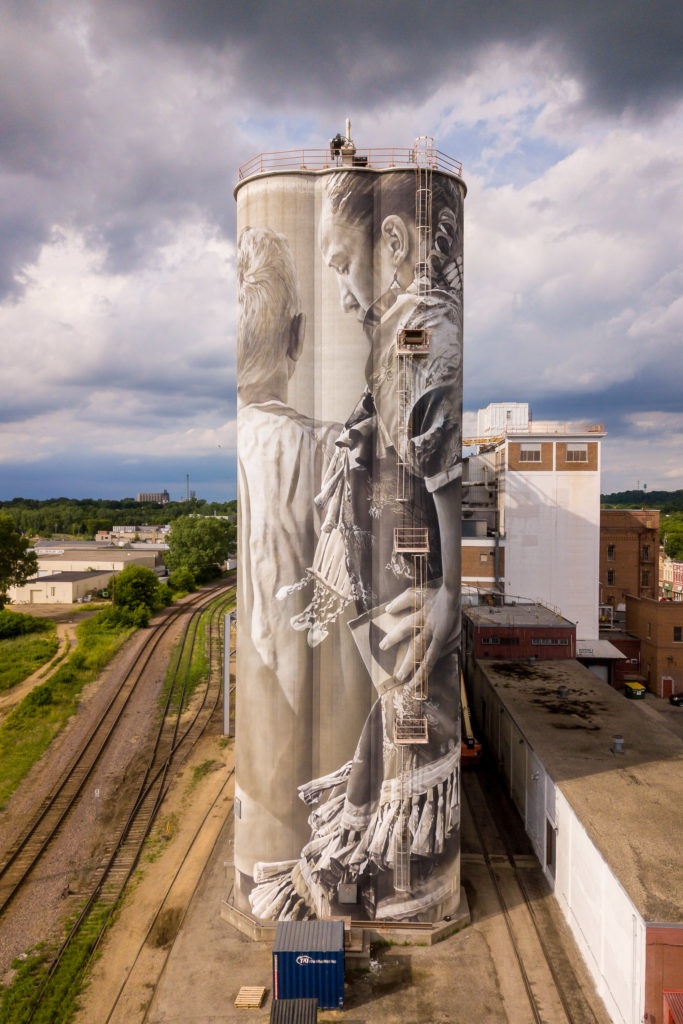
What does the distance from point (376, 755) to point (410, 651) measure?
11.6 ft

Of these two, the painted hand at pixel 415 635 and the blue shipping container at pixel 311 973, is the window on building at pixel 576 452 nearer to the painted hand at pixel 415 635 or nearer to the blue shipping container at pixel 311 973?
the painted hand at pixel 415 635

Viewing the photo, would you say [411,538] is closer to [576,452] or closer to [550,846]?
[550,846]

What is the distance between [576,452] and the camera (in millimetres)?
54562

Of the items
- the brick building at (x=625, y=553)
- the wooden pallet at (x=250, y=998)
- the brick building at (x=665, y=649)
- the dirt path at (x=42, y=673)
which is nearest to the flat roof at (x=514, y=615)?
the brick building at (x=665, y=649)

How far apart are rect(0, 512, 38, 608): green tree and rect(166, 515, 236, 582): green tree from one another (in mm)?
26706

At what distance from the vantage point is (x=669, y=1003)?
1571 centimetres

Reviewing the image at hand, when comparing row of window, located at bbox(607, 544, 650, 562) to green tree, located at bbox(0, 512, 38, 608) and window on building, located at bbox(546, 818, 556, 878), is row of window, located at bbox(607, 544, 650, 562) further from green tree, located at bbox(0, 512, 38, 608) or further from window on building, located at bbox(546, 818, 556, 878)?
green tree, located at bbox(0, 512, 38, 608)

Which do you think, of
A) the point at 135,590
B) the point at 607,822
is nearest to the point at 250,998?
the point at 607,822

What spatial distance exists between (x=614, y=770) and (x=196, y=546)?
7674 cm

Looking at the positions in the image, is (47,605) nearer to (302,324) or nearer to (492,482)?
(492,482)

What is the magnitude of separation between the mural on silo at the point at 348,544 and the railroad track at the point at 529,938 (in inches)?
123

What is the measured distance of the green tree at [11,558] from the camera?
63562 millimetres

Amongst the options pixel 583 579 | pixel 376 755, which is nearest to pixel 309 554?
pixel 376 755

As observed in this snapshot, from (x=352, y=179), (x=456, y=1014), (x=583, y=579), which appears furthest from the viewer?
(x=583, y=579)
